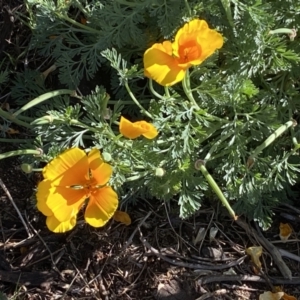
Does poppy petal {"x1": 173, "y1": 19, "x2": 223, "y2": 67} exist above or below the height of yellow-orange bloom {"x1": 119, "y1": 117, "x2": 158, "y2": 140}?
above

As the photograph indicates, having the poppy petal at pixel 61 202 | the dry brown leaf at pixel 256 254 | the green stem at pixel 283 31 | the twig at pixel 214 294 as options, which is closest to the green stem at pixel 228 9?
the green stem at pixel 283 31

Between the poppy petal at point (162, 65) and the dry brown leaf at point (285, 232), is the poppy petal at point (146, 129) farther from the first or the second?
the dry brown leaf at point (285, 232)

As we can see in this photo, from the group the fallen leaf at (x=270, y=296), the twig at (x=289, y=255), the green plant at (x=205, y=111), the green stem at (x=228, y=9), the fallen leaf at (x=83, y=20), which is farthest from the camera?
the fallen leaf at (x=83, y=20)

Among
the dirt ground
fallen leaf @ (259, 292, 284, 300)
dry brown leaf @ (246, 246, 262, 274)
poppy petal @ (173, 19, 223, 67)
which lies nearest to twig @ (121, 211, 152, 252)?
the dirt ground

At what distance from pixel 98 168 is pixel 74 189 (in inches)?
4.0

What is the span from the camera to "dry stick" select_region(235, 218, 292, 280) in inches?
89.7

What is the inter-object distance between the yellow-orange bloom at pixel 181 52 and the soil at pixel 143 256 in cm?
69

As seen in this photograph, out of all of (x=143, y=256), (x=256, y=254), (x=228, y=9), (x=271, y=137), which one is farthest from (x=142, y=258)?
(x=228, y=9)

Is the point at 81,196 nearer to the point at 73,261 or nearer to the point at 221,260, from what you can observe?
the point at 73,261

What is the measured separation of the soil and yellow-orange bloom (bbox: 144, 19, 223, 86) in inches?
27.0

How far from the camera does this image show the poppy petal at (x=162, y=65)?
178 centimetres

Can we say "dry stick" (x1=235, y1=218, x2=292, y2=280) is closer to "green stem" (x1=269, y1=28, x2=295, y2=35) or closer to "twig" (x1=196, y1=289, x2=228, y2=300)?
"twig" (x1=196, y1=289, x2=228, y2=300)

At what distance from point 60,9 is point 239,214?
0.97m

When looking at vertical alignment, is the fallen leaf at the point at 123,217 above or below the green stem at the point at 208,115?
below
